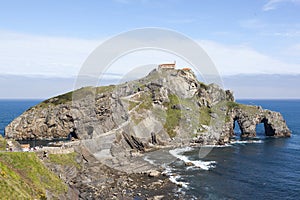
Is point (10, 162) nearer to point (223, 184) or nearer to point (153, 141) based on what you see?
point (223, 184)

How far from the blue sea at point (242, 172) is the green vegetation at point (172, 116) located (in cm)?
1606

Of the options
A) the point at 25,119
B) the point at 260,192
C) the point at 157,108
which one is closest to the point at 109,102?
the point at 157,108

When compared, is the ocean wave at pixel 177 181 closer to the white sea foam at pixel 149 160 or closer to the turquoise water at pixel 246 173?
the turquoise water at pixel 246 173

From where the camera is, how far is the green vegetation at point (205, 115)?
462 feet

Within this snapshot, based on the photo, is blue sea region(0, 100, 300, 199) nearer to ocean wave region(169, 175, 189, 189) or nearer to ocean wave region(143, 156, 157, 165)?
ocean wave region(169, 175, 189, 189)

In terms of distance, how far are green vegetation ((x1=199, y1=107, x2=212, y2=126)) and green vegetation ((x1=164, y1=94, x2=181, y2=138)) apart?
41.0 ft

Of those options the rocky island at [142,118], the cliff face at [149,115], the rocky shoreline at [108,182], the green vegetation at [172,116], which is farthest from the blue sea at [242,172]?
the green vegetation at [172,116]

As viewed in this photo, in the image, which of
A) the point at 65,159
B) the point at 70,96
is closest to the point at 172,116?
the point at 70,96

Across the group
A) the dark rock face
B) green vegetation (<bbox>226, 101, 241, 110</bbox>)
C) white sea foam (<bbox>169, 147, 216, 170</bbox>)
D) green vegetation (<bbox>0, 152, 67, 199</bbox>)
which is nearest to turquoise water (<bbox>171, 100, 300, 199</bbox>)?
white sea foam (<bbox>169, 147, 216, 170</bbox>)

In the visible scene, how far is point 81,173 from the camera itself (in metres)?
80.2

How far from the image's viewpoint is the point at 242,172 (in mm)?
87562

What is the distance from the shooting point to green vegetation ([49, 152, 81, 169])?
78.6 m

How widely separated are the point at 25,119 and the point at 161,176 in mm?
87276

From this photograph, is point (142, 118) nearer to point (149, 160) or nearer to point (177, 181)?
point (149, 160)
